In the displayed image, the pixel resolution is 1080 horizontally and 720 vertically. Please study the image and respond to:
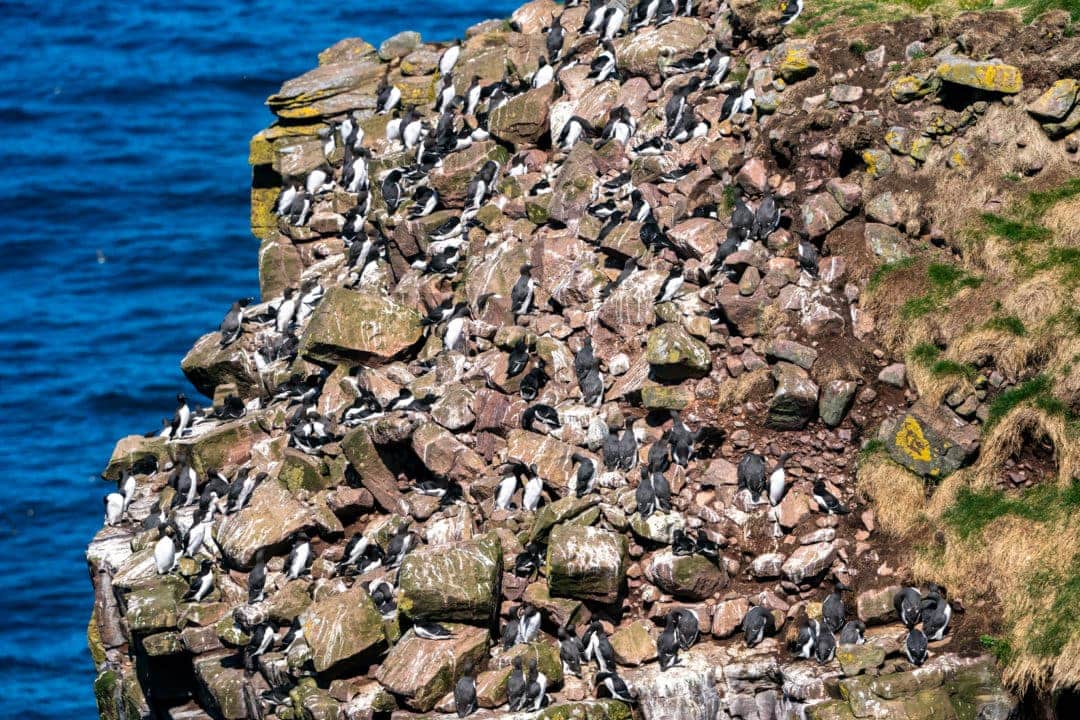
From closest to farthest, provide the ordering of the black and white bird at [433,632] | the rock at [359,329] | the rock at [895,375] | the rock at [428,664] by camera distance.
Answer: the rock at [428,664] < the black and white bird at [433,632] < the rock at [895,375] < the rock at [359,329]

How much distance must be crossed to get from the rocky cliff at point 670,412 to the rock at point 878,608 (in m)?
0.06

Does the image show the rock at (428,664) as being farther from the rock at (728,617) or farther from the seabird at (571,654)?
the rock at (728,617)

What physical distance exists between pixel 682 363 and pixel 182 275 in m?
41.2

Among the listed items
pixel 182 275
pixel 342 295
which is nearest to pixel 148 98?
pixel 182 275

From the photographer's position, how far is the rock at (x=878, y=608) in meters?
21.6

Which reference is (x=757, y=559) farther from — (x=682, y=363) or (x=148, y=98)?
(x=148, y=98)

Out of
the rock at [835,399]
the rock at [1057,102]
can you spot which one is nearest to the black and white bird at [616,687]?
the rock at [835,399]

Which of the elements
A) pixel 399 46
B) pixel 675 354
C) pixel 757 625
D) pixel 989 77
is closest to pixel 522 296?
pixel 675 354

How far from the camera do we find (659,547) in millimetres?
22391

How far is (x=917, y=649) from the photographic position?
20844 millimetres

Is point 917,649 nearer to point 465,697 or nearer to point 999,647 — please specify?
point 999,647

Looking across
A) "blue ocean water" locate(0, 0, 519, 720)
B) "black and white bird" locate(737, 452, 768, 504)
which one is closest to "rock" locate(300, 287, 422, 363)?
"black and white bird" locate(737, 452, 768, 504)

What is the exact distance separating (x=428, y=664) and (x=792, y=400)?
5462 mm

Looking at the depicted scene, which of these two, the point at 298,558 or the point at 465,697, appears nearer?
the point at 465,697
